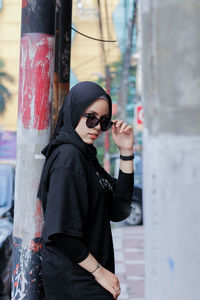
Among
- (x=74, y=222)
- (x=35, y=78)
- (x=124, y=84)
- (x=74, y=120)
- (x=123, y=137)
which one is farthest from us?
(x=124, y=84)

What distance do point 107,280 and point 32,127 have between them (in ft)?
3.00

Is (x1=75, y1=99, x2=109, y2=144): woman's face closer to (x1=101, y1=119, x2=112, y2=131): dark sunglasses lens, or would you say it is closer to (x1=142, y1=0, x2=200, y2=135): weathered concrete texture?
(x1=101, y1=119, x2=112, y2=131): dark sunglasses lens

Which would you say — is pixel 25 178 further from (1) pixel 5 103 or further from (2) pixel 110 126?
(1) pixel 5 103

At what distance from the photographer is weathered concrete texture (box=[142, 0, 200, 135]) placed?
51.1 inches

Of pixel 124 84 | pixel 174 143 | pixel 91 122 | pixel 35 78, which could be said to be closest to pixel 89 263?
pixel 91 122

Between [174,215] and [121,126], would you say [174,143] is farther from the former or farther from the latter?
[121,126]

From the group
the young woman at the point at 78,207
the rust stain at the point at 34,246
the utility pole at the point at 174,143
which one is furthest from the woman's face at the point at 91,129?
the utility pole at the point at 174,143

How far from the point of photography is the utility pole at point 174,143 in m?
1.30

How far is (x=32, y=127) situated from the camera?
8.09ft

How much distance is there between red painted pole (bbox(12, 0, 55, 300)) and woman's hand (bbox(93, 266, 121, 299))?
526mm

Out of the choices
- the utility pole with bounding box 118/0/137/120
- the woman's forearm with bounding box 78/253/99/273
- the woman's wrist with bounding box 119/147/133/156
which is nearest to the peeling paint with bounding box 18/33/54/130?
the woman's wrist with bounding box 119/147/133/156

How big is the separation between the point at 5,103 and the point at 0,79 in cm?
155

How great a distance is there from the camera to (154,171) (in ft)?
4.46

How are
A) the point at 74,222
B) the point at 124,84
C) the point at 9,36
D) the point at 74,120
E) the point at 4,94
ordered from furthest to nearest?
1. the point at 9,36
2. the point at 4,94
3. the point at 124,84
4. the point at 74,120
5. the point at 74,222
